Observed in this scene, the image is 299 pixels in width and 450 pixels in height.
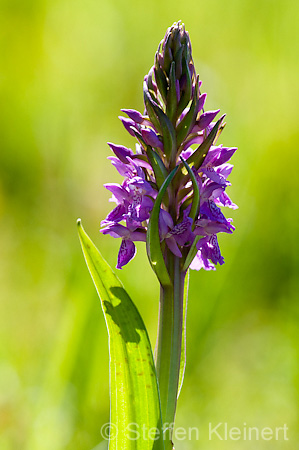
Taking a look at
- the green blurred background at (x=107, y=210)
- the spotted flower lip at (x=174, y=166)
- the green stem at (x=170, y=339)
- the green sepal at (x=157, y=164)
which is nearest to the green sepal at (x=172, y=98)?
the spotted flower lip at (x=174, y=166)

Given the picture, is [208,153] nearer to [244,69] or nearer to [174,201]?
[174,201]

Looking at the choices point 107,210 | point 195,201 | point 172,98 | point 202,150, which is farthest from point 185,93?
point 107,210

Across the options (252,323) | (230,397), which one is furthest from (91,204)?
(230,397)

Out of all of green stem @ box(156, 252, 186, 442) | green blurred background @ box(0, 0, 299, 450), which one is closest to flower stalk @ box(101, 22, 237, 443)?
green stem @ box(156, 252, 186, 442)

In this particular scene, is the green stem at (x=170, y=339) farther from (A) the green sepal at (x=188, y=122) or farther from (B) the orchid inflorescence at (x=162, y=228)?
(A) the green sepal at (x=188, y=122)

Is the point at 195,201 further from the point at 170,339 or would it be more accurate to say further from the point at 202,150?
the point at 170,339

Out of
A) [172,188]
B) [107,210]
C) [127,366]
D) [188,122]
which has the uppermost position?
[107,210]
